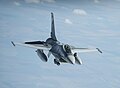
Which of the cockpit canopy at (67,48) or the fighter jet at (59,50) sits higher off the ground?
the cockpit canopy at (67,48)

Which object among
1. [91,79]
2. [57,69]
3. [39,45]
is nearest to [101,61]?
[91,79]

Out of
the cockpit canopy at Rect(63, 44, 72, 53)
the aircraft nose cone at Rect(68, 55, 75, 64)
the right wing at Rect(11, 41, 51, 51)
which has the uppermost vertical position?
the cockpit canopy at Rect(63, 44, 72, 53)

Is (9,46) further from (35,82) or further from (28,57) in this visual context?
(35,82)

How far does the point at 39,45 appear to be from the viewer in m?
36.7

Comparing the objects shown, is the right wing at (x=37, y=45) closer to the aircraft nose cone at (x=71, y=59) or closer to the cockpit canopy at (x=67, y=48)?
the cockpit canopy at (x=67, y=48)

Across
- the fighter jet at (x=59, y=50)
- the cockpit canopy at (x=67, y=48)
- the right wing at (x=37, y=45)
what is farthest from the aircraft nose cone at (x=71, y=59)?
the right wing at (x=37, y=45)

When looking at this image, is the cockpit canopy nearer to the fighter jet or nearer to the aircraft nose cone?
the fighter jet

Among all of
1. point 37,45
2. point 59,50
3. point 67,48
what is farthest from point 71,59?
point 37,45

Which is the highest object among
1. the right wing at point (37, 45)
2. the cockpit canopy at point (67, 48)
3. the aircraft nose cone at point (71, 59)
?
the cockpit canopy at point (67, 48)

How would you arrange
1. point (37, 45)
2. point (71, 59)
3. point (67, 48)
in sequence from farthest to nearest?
point (37, 45), point (67, 48), point (71, 59)

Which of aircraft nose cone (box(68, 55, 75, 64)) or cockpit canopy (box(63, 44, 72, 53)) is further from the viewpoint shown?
cockpit canopy (box(63, 44, 72, 53))

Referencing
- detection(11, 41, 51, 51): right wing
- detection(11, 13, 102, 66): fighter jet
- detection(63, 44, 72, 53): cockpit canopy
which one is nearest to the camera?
detection(11, 13, 102, 66): fighter jet

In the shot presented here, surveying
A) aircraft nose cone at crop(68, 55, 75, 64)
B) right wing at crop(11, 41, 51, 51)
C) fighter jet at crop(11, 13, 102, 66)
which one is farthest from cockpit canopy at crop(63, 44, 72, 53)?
right wing at crop(11, 41, 51, 51)

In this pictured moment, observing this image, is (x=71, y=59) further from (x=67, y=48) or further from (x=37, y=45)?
(x=37, y=45)
